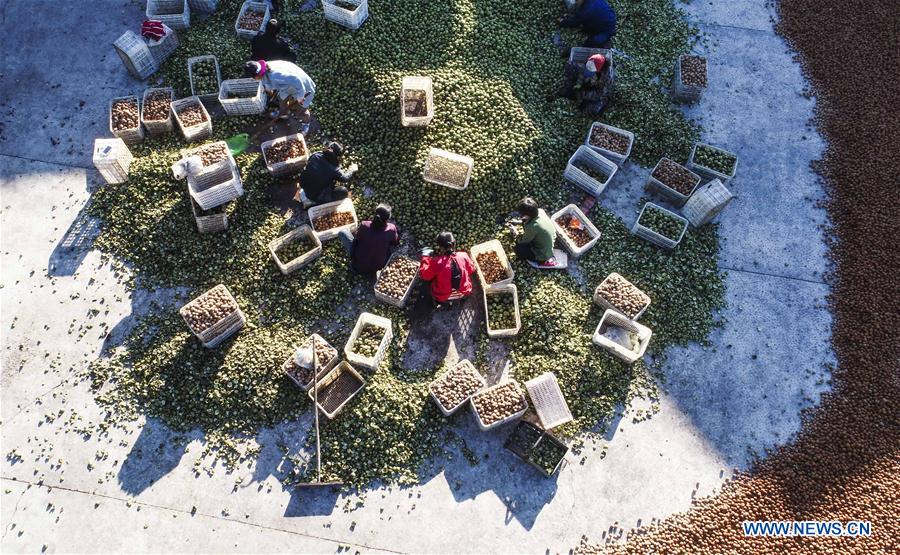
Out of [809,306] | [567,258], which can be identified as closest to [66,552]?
[567,258]

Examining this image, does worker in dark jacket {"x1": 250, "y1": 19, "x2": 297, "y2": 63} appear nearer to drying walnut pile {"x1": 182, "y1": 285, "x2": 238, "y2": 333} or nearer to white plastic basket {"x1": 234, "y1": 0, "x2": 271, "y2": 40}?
white plastic basket {"x1": 234, "y1": 0, "x2": 271, "y2": 40}

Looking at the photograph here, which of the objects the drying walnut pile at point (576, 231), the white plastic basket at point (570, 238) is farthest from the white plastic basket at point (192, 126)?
the drying walnut pile at point (576, 231)

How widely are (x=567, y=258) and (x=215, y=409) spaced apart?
593 centimetres

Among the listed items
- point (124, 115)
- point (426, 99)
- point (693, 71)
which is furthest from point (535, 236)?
point (124, 115)

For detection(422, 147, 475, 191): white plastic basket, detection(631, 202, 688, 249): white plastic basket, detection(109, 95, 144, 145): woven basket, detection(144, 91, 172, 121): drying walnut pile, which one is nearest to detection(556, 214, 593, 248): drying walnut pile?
detection(631, 202, 688, 249): white plastic basket

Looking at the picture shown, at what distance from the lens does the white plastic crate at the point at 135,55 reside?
32.8 ft

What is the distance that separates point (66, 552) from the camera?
23.2ft

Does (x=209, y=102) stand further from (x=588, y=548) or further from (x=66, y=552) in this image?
(x=588, y=548)

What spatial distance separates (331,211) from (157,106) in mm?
3998

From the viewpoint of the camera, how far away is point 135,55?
1008 centimetres

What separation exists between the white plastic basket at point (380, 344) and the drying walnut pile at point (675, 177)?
17.9 feet

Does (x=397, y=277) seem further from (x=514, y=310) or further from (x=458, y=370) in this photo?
(x=514, y=310)

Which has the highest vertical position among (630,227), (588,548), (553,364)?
(630,227)

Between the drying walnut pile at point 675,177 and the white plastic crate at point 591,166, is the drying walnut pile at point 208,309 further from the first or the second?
the drying walnut pile at point 675,177
